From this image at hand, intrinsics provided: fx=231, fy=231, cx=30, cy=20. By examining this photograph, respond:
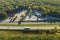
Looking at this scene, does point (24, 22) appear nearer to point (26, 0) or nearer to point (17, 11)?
point (17, 11)

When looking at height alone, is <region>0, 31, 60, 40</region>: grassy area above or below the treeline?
below

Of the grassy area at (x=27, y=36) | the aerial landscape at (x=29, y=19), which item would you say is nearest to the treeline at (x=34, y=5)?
the aerial landscape at (x=29, y=19)

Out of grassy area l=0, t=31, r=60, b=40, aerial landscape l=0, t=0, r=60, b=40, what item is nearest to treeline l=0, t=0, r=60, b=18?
aerial landscape l=0, t=0, r=60, b=40

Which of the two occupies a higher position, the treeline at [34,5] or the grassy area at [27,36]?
the treeline at [34,5]

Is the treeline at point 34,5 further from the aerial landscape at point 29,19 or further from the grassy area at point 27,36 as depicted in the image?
the grassy area at point 27,36

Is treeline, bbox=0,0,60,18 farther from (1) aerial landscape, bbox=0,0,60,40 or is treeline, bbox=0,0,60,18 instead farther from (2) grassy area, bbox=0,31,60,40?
(2) grassy area, bbox=0,31,60,40

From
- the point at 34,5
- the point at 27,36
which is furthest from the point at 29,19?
the point at 27,36

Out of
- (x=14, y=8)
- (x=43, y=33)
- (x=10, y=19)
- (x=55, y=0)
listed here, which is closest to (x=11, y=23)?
(x=10, y=19)
